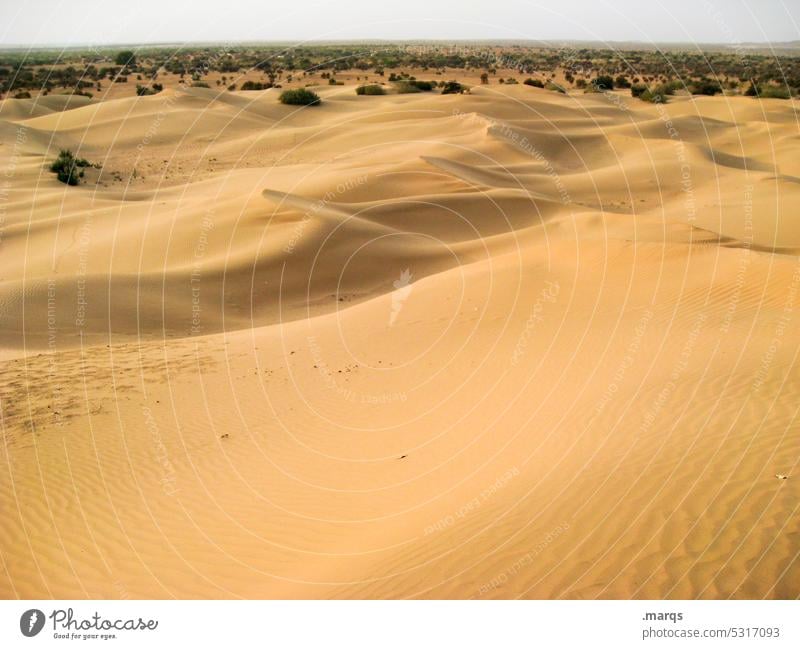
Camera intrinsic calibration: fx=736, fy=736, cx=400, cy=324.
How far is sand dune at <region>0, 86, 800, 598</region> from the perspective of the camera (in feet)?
22.3

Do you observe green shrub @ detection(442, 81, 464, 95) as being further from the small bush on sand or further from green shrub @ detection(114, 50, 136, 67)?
green shrub @ detection(114, 50, 136, 67)

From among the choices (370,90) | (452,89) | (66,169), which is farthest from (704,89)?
(66,169)

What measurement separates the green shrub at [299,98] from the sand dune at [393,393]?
63.8ft

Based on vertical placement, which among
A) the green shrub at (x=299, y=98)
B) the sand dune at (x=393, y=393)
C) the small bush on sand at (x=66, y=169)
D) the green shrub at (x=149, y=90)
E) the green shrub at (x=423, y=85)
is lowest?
the sand dune at (x=393, y=393)

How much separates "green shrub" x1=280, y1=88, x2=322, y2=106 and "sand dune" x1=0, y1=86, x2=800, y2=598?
19.4 metres

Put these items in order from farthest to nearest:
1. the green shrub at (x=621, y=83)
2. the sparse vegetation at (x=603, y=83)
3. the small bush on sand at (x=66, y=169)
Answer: the green shrub at (x=621, y=83), the sparse vegetation at (x=603, y=83), the small bush on sand at (x=66, y=169)

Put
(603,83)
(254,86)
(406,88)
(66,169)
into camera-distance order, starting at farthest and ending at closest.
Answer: (603,83)
(254,86)
(406,88)
(66,169)

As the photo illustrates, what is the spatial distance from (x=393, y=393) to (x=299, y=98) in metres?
37.7

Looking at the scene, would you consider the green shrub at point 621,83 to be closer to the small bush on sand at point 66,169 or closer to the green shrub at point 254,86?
the green shrub at point 254,86

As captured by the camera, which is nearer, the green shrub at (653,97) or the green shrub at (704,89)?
the green shrub at (653,97)

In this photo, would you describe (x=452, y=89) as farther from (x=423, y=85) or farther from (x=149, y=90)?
(x=149, y=90)

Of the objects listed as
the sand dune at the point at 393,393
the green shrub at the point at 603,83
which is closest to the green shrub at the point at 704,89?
the green shrub at the point at 603,83

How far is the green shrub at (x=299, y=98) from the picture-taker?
45.5 meters

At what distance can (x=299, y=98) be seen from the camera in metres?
45.5
